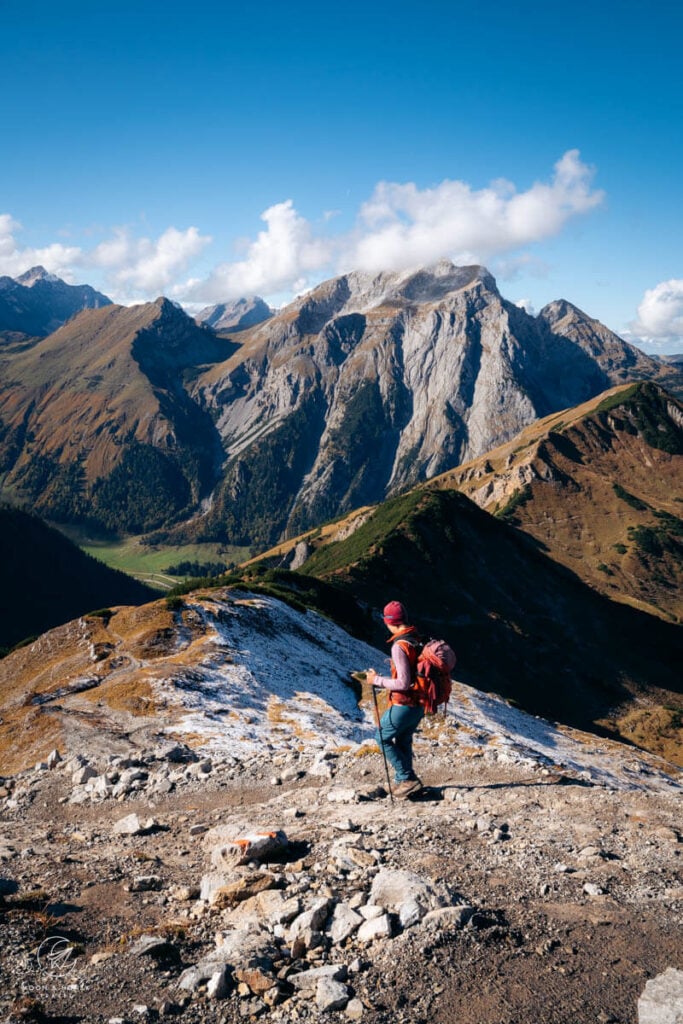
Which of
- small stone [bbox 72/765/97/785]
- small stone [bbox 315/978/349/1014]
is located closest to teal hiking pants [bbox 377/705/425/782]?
small stone [bbox 315/978/349/1014]

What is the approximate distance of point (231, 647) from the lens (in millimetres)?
39688

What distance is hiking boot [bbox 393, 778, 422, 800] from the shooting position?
15.0 m

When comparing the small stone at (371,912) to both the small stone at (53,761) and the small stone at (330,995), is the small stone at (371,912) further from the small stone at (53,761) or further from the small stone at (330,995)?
the small stone at (53,761)

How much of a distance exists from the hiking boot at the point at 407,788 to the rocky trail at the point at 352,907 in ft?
0.67

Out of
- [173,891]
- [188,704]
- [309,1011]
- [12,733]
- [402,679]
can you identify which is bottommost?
[12,733]

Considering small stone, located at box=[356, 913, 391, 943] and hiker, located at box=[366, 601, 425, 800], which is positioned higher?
hiker, located at box=[366, 601, 425, 800]

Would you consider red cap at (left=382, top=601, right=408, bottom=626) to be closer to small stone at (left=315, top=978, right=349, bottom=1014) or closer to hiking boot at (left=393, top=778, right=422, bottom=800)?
hiking boot at (left=393, top=778, right=422, bottom=800)

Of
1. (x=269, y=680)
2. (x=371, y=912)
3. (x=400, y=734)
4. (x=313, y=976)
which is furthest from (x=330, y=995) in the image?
(x=269, y=680)

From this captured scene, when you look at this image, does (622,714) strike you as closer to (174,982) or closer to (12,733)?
(12,733)

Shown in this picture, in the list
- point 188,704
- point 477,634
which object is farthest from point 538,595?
point 188,704

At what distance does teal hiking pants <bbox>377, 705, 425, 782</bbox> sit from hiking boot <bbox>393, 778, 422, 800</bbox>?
113 millimetres

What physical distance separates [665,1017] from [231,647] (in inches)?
1348

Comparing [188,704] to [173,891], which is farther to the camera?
[188,704]

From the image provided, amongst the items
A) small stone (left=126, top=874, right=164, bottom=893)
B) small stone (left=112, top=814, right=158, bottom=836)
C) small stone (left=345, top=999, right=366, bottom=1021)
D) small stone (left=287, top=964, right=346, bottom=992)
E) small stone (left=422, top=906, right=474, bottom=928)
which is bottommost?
small stone (left=112, top=814, right=158, bottom=836)
